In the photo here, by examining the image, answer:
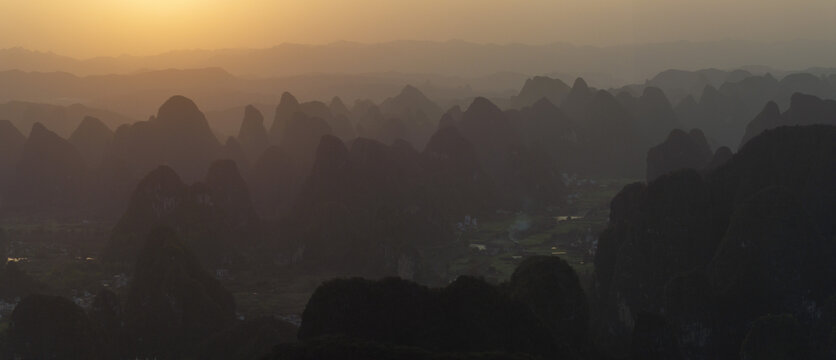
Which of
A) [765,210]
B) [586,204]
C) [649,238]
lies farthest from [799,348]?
[586,204]

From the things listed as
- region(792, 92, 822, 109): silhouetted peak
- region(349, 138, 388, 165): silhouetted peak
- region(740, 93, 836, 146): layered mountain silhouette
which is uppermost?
region(792, 92, 822, 109): silhouetted peak

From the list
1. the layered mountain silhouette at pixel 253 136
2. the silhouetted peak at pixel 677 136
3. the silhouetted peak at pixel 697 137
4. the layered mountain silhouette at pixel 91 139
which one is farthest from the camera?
the layered mountain silhouette at pixel 91 139

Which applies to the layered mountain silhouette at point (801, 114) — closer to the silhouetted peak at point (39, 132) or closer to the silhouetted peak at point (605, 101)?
the silhouetted peak at point (605, 101)

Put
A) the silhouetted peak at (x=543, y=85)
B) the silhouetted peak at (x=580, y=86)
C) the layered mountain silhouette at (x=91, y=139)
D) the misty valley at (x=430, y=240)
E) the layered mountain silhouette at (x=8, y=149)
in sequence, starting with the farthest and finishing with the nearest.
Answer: the silhouetted peak at (x=543, y=85)
the silhouetted peak at (x=580, y=86)
the layered mountain silhouette at (x=91, y=139)
the layered mountain silhouette at (x=8, y=149)
the misty valley at (x=430, y=240)

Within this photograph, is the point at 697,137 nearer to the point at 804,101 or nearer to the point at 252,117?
the point at 804,101

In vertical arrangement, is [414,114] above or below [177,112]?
above

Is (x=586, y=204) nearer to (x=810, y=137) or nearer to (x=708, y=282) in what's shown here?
(x=810, y=137)

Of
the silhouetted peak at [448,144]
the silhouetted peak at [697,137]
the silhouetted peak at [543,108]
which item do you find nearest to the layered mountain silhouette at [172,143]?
the silhouetted peak at [448,144]

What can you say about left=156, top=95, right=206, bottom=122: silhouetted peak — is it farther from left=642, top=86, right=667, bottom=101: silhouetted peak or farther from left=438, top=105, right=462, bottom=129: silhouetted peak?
left=642, top=86, right=667, bottom=101: silhouetted peak

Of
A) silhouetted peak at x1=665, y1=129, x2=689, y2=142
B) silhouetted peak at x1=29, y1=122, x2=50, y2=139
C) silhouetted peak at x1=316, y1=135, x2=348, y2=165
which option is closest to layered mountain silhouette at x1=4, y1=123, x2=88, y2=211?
silhouetted peak at x1=29, y1=122, x2=50, y2=139

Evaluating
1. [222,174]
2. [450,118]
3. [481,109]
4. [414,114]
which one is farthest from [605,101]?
[222,174]

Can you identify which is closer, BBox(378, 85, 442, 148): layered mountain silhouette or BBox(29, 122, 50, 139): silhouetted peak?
BBox(29, 122, 50, 139): silhouetted peak
